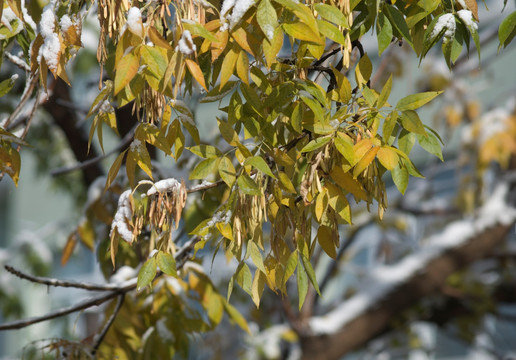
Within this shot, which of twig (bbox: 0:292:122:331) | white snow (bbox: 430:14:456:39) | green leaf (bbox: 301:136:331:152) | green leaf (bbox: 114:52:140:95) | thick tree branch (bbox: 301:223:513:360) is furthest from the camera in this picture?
thick tree branch (bbox: 301:223:513:360)

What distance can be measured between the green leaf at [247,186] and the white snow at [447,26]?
1.58 ft

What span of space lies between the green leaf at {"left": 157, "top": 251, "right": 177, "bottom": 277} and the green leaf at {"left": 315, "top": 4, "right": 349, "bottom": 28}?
55 centimetres

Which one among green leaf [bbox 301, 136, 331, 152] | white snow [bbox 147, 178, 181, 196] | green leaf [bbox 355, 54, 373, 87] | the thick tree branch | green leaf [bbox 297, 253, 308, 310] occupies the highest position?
green leaf [bbox 355, 54, 373, 87]

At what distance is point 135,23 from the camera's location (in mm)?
1312

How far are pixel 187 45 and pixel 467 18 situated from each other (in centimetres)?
59

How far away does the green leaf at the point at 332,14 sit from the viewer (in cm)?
134

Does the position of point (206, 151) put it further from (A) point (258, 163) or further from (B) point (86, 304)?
(B) point (86, 304)

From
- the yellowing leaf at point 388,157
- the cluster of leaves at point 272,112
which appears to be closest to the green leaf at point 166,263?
the cluster of leaves at point 272,112

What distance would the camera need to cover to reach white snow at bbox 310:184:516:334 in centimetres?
411

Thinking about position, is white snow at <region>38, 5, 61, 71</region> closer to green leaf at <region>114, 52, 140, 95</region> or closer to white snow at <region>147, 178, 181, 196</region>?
green leaf at <region>114, 52, 140, 95</region>

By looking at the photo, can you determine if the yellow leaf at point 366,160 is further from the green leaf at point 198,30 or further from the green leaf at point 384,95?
the green leaf at point 198,30

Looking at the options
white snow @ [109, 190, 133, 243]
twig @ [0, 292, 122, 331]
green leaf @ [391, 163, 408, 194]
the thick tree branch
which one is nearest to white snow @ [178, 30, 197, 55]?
white snow @ [109, 190, 133, 243]

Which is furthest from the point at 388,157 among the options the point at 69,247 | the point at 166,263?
the point at 69,247

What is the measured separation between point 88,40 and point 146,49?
3.76m
